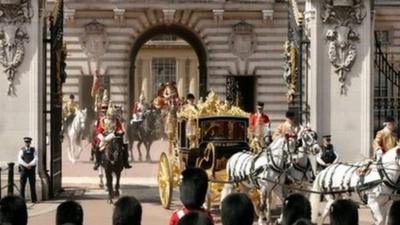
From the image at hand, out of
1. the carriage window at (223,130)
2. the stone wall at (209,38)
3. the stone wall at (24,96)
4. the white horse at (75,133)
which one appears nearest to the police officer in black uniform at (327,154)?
the carriage window at (223,130)

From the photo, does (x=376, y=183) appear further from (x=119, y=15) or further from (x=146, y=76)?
(x=146, y=76)

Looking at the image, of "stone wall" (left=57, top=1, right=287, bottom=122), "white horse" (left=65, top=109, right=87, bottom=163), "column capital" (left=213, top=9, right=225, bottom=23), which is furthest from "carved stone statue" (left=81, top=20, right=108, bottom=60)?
"white horse" (left=65, top=109, right=87, bottom=163)

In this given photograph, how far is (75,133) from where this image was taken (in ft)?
99.3

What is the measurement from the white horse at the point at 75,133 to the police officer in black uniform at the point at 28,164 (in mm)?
10813

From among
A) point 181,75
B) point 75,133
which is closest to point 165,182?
point 75,133

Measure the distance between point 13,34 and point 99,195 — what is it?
407 centimetres

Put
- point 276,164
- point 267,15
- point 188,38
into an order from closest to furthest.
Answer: point 276,164
point 267,15
point 188,38

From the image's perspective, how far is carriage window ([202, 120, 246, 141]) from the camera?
736 inches

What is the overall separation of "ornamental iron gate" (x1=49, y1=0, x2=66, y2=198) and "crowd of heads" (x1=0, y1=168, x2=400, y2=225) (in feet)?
33.6

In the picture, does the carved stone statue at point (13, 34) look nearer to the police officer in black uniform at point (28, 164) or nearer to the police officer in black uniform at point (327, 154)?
the police officer in black uniform at point (28, 164)

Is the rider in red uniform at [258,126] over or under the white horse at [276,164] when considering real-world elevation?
over

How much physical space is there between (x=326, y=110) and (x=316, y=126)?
39 cm

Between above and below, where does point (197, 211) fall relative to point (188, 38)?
below

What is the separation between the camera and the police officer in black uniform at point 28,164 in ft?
61.9
